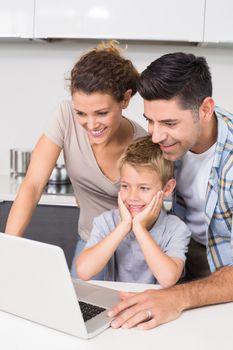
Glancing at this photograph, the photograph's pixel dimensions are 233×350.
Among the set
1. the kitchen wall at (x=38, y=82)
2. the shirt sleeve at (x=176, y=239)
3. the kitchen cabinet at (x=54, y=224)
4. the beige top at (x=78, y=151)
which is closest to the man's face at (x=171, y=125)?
the shirt sleeve at (x=176, y=239)

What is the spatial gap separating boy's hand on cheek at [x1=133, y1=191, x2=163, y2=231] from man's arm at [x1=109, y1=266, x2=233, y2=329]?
0.87ft

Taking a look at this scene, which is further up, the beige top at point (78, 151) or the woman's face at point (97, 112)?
the woman's face at point (97, 112)

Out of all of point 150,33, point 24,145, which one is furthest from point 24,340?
point 24,145

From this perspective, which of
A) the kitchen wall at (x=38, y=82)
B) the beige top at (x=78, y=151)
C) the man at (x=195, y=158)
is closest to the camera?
the man at (x=195, y=158)

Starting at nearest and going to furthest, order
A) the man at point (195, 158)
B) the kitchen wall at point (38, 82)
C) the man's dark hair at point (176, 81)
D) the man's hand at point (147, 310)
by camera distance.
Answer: the man's hand at point (147, 310)
the man at point (195, 158)
the man's dark hair at point (176, 81)
the kitchen wall at point (38, 82)

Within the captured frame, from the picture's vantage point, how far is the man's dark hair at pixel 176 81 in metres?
1.44

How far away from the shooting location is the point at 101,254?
146 centimetres

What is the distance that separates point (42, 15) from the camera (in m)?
2.55

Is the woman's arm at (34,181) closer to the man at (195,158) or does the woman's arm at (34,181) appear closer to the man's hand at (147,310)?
the man at (195,158)

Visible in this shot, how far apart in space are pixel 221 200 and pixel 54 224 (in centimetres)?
117

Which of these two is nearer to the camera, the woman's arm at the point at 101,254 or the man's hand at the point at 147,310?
the man's hand at the point at 147,310

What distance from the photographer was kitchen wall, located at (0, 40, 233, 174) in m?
2.90

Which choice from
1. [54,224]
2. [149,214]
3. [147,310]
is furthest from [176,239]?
[54,224]

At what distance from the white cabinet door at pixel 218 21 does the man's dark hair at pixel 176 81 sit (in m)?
Result: 1.07
